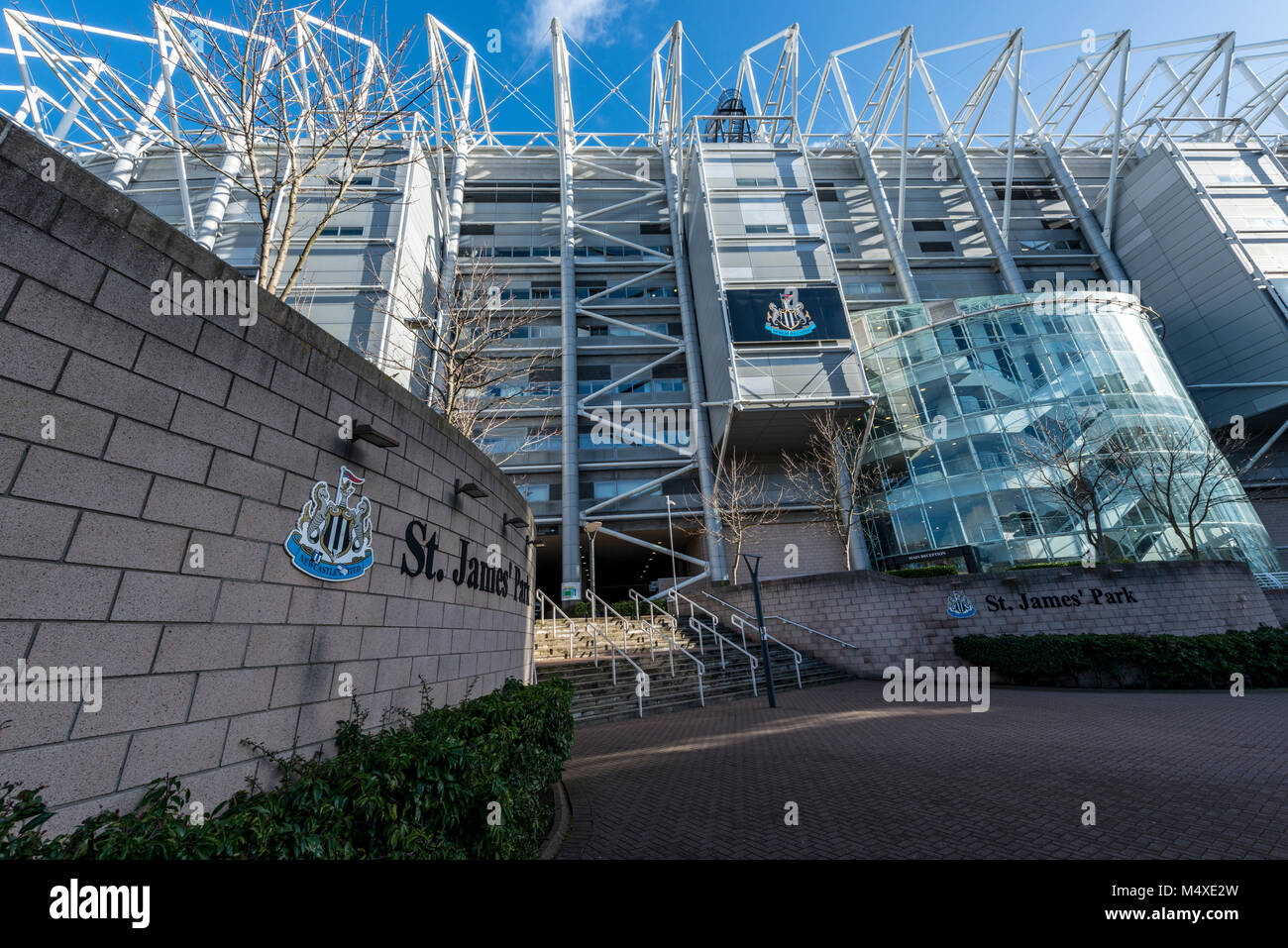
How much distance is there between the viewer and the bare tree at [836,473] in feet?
76.5

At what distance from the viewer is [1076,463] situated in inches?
814

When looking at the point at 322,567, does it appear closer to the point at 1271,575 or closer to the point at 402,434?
the point at 402,434

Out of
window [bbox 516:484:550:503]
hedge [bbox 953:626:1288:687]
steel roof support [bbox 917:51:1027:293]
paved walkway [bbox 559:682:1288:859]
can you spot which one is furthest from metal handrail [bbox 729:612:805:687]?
steel roof support [bbox 917:51:1027:293]

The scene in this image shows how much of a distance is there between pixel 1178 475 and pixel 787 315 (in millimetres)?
17382

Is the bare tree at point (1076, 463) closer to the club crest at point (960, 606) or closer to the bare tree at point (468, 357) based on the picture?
the club crest at point (960, 606)

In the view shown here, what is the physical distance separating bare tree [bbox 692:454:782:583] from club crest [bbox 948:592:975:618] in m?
9.76

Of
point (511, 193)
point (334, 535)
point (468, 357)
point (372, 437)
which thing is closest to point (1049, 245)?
point (511, 193)

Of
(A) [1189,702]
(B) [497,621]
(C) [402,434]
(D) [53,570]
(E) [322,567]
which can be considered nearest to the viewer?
(D) [53,570]

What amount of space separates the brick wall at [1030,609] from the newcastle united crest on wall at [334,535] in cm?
1512

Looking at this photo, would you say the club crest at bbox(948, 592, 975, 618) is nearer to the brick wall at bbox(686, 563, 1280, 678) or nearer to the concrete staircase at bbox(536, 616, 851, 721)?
the brick wall at bbox(686, 563, 1280, 678)

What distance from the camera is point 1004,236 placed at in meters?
35.2

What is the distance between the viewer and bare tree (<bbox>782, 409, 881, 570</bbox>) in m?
23.3
